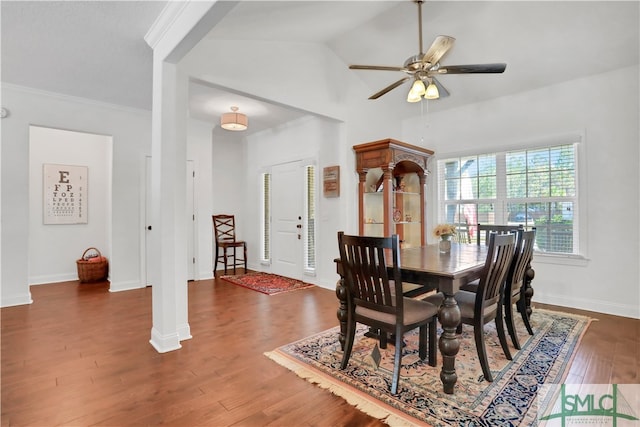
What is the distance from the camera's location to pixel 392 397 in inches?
75.9

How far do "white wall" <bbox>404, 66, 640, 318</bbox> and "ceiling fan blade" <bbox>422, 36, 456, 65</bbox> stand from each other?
2.25 m

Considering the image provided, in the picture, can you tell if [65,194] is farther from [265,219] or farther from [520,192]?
[520,192]

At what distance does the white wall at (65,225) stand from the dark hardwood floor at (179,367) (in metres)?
1.62

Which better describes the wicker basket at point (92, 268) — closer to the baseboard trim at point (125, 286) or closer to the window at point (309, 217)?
the baseboard trim at point (125, 286)

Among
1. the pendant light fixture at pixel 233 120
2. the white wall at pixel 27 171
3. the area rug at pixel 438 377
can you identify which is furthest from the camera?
the pendant light fixture at pixel 233 120

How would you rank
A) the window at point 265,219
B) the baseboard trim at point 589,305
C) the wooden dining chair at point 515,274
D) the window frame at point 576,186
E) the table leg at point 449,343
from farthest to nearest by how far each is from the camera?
the window at point 265,219, the window frame at point 576,186, the baseboard trim at point 589,305, the wooden dining chair at point 515,274, the table leg at point 449,343

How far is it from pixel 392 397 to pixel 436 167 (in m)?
3.80

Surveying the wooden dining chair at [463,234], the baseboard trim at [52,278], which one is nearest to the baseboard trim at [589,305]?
the wooden dining chair at [463,234]

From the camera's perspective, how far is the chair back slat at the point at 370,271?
1.98m

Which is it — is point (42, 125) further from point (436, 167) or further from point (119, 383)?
point (436, 167)

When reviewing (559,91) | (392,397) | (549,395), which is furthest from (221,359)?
(559,91)

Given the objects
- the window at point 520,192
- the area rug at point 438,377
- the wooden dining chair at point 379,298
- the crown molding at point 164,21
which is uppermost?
the crown molding at point 164,21

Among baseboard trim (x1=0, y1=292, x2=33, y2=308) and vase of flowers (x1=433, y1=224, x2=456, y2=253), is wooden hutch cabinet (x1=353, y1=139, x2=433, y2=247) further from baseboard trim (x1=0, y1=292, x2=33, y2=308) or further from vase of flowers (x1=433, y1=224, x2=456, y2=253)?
baseboard trim (x1=0, y1=292, x2=33, y2=308)

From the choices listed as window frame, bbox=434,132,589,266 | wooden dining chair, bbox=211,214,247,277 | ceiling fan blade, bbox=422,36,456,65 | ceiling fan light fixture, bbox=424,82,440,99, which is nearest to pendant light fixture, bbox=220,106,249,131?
wooden dining chair, bbox=211,214,247,277
